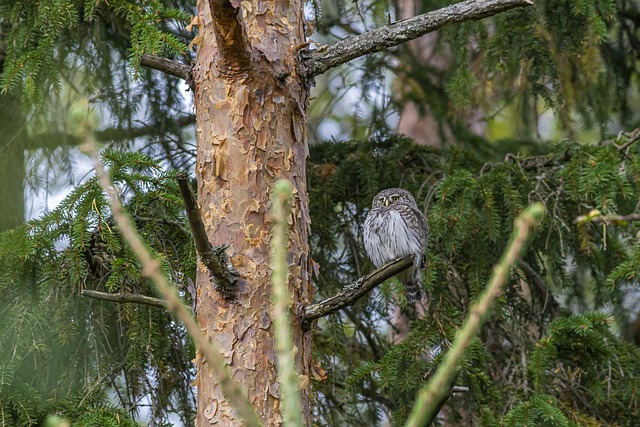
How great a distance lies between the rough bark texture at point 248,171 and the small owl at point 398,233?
1.22 meters

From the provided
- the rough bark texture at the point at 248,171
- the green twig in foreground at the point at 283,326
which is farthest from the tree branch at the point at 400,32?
the green twig in foreground at the point at 283,326

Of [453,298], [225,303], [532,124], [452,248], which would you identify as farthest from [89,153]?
[532,124]

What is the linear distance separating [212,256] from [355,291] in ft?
1.60

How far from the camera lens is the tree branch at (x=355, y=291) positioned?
267 cm

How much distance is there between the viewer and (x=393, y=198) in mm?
4266

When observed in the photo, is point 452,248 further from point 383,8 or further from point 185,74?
point 383,8

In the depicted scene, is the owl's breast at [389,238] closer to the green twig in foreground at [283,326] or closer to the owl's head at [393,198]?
the owl's head at [393,198]

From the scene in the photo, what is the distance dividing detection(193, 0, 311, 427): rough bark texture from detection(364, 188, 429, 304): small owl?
1223 millimetres

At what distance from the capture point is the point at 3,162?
4324mm

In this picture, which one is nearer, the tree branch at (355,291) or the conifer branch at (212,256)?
the conifer branch at (212,256)

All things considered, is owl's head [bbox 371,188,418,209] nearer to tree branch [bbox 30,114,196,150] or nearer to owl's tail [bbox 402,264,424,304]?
owl's tail [bbox 402,264,424,304]

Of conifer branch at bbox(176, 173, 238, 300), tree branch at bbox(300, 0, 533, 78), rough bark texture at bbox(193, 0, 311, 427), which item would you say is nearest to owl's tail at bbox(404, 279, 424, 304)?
rough bark texture at bbox(193, 0, 311, 427)

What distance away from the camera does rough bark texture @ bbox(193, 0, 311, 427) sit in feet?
8.68

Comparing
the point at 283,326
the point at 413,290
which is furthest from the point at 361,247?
the point at 283,326
